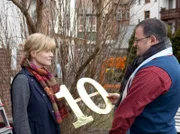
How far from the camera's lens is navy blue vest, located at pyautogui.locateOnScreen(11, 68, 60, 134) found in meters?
3.04

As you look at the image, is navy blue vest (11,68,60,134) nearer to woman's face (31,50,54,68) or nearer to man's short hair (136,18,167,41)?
woman's face (31,50,54,68)

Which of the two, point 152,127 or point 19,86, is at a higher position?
point 19,86

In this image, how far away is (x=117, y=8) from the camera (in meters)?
5.72

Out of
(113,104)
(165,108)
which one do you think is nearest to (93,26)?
(113,104)

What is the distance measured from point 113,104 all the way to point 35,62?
32.7 inches

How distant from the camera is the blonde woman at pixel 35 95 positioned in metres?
2.96

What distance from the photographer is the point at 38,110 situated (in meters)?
3.05

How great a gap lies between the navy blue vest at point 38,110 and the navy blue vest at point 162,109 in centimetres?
67

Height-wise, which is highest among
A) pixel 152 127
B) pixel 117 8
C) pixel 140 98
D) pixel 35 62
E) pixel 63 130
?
pixel 117 8

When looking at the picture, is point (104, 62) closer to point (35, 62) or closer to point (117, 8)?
point (117, 8)

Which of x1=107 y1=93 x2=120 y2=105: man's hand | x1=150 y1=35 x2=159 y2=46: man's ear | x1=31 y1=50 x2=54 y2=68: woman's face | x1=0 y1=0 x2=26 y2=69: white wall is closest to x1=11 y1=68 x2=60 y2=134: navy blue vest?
x1=31 y1=50 x2=54 y2=68: woman's face

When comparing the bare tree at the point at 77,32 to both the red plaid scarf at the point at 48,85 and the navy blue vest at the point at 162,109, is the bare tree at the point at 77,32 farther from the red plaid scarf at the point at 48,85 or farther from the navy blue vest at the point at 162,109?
the navy blue vest at the point at 162,109

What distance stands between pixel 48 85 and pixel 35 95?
8.3 inches

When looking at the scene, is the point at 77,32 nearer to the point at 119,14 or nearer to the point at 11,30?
the point at 119,14
